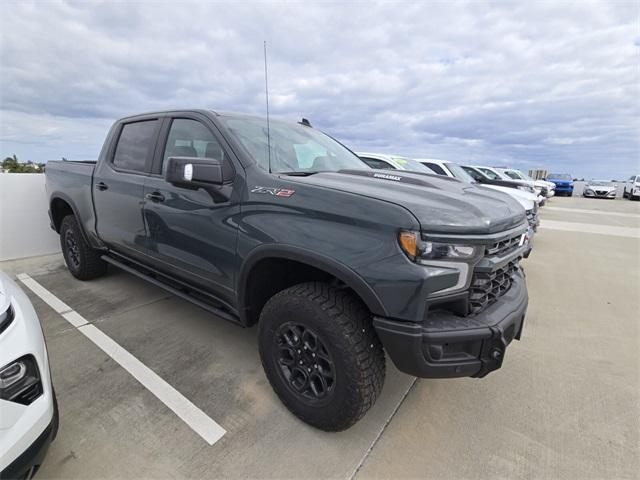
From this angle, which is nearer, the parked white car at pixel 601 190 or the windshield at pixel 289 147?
the windshield at pixel 289 147

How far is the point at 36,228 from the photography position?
18.4ft

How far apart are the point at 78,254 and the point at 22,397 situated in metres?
3.36

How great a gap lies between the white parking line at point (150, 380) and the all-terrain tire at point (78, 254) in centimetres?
59

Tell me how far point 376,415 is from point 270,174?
162 centimetres

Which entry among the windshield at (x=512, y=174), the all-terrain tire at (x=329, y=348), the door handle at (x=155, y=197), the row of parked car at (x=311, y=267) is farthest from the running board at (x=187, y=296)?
the windshield at (x=512, y=174)

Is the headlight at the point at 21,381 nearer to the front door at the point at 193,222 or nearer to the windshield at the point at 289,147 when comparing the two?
the front door at the point at 193,222

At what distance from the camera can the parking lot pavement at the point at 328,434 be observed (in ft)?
6.09

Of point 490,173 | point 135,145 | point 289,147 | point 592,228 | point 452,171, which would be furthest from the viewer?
point 490,173

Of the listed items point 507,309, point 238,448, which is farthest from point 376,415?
point 507,309

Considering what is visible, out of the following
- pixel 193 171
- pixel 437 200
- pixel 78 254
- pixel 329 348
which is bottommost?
pixel 78 254

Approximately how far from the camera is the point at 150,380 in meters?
2.47

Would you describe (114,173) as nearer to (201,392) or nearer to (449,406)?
(201,392)

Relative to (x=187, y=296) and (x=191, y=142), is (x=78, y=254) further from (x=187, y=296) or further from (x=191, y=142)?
(x=191, y=142)

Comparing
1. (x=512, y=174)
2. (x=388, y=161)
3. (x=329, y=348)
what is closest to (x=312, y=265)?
(x=329, y=348)
